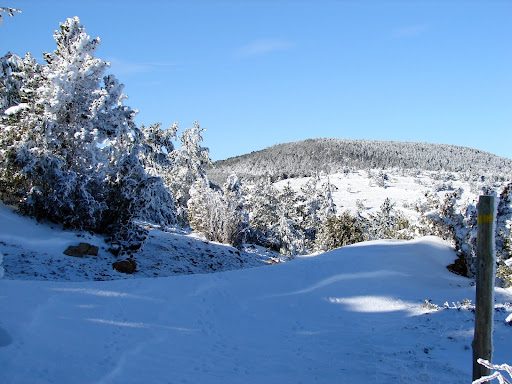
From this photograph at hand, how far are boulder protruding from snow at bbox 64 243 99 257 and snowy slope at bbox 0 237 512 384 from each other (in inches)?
100

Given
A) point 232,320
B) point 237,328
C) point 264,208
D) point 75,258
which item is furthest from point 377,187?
point 237,328

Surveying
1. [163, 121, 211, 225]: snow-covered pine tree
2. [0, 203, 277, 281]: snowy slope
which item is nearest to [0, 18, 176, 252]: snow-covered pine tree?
[0, 203, 277, 281]: snowy slope

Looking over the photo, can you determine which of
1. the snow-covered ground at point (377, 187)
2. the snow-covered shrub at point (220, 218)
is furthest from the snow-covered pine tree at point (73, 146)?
the snow-covered ground at point (377, 187)

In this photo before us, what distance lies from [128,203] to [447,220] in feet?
34.3

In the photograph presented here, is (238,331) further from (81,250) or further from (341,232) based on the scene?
(341,232)

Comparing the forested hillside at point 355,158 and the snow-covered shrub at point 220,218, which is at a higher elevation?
the forested hillside at point 355,158

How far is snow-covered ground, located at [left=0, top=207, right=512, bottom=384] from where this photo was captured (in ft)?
17.2

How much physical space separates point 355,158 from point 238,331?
13649 cm

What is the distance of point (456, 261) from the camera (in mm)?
12539

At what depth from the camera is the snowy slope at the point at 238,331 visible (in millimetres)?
5230

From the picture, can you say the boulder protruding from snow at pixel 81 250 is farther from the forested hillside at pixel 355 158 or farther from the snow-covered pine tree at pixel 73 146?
the forested hillside at pixel 355 158

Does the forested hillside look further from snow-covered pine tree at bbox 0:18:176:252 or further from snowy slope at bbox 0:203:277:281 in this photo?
snow-covered pine tree at bbox 0:18:176:252

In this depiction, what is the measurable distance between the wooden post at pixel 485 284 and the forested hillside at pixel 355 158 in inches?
4177

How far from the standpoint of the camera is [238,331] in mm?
7520
